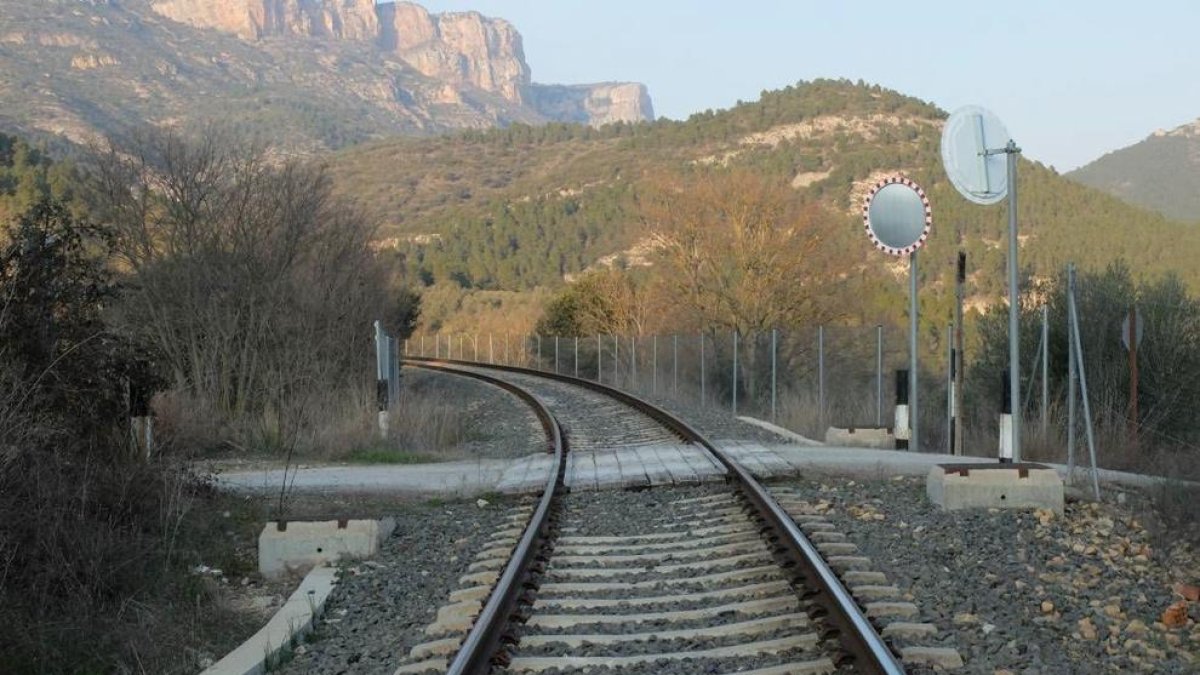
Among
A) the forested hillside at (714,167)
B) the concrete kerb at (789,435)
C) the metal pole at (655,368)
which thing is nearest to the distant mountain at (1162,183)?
the forested hillside at (714,167)

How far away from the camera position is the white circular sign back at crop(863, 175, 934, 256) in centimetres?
1745

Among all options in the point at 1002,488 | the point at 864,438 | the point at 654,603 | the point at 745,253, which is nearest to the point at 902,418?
the point at 864,438

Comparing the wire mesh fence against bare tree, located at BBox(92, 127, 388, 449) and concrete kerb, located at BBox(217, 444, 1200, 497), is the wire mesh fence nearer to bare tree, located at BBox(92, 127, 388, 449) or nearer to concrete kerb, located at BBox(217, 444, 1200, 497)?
concrete kerb, located at BBox(217, 444, 1200, 497)

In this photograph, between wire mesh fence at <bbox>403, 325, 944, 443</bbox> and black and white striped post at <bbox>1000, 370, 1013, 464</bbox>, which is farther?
wire mesh fence at <bbox>403, 325, 944, 443</bbox>

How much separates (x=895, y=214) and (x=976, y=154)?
4.56 meters

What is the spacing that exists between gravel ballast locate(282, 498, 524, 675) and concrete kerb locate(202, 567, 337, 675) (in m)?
0.08

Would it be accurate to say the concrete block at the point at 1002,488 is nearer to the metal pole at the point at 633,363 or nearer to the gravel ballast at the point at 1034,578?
the gravel ballast at the point at 1034,578

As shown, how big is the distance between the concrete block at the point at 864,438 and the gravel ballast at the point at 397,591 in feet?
23.5

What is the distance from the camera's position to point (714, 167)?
66.6m

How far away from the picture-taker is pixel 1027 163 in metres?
104

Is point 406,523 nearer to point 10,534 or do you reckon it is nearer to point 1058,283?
point 10,534

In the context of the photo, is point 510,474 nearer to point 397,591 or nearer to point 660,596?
point 397,591

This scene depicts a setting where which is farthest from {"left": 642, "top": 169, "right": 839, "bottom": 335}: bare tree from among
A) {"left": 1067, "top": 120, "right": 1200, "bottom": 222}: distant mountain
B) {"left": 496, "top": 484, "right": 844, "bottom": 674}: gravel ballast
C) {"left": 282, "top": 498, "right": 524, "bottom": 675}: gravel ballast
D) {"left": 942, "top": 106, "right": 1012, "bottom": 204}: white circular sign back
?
{"left": 1067, "top": 120, "right": 1200, "bottom": 222}: distant mountain

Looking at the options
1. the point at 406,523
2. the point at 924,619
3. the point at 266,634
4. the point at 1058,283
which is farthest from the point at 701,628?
the point at 1058,283
